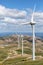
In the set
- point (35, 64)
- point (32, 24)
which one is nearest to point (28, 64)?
point (35, 64)

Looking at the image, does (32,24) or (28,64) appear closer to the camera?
(28,64)

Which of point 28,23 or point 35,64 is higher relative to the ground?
point 28,23

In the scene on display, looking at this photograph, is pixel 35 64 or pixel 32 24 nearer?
pixel 35 64

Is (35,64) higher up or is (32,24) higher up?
(32,24)

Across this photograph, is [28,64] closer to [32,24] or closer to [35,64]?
[35,64]

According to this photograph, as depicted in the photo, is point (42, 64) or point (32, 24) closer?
point (42, 64)

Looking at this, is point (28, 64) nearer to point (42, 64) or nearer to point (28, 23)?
point (42, 64)

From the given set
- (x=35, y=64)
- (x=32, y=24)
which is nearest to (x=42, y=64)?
(x=35, y=64)
